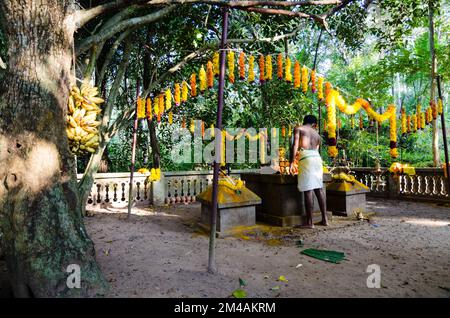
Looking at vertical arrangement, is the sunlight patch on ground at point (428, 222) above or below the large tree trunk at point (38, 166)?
below

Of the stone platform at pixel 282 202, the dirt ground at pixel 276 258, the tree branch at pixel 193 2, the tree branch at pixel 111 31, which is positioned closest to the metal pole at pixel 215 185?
the dirt ground at pixel 276 258

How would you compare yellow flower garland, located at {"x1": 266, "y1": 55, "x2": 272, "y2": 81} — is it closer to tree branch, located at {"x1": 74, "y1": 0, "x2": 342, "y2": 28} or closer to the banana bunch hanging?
tree branch, located at {"x1": 74, "y1": 0, "x2": 342, "y2": 28}

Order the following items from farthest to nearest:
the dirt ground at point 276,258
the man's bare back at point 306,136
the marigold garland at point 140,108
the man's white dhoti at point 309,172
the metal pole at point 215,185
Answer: the marigold garland at point 140,108 → the man's bare back at point 306,136 → the man's white dhoti at point 309,172 → the metal pole at point 215,185 → the dirt ground at point 276,258

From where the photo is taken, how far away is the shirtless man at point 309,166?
6.13 m

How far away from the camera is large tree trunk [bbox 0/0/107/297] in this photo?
8.37 ft

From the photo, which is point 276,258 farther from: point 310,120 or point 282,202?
point 310,120

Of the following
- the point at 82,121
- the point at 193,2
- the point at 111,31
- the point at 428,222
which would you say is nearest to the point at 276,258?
the point at 82,121

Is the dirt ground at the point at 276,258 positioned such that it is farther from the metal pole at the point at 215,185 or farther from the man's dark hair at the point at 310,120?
the man's dark hair at the point at 310,120

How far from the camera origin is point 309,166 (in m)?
6.15

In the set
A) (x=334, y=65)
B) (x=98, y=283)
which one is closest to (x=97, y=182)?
(x=98, y=283)

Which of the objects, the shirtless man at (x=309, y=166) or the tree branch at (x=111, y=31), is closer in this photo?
the tree branch at (x=111, y=31)

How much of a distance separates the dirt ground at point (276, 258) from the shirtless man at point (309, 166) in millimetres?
562

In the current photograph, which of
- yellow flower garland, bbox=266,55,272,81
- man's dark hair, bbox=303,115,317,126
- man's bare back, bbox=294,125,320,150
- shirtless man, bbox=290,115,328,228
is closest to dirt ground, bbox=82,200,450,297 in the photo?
shirtless man, bbox=290,115,328,228
